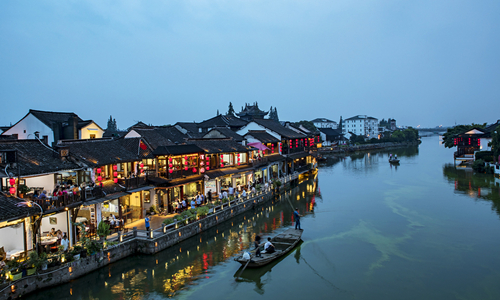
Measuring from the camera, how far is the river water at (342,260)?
15406mm

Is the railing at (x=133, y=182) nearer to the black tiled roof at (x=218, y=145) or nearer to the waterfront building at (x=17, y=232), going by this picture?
the waterfront building at (x=17, y=232)

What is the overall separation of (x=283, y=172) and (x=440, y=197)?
20.4m

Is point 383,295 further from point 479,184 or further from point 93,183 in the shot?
point 479,184

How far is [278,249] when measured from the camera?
19484mm

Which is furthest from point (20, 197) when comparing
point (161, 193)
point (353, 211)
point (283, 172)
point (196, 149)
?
point (283, 172)

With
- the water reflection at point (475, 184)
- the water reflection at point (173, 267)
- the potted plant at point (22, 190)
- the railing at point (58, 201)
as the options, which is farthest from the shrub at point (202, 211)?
the water reflection at point (475, 184)

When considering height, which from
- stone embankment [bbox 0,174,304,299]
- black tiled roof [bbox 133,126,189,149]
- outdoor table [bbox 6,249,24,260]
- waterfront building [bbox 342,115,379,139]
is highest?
waterfront building [bbox 342,115,379,139]

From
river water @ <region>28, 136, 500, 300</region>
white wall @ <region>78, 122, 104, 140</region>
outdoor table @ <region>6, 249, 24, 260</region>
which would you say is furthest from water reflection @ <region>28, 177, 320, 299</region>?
white wall @ <region>78, 122, 104, 140</region>

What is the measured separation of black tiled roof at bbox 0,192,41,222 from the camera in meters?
13.9

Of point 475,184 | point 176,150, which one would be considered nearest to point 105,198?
point 176,150

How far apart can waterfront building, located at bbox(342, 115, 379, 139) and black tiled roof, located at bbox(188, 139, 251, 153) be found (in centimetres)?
12140

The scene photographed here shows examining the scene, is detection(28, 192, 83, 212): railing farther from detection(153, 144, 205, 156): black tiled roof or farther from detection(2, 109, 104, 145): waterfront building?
detection(2, 109, 104, 145): waterfront building

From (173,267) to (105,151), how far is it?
387 inches

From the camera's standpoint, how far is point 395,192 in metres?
38.4
